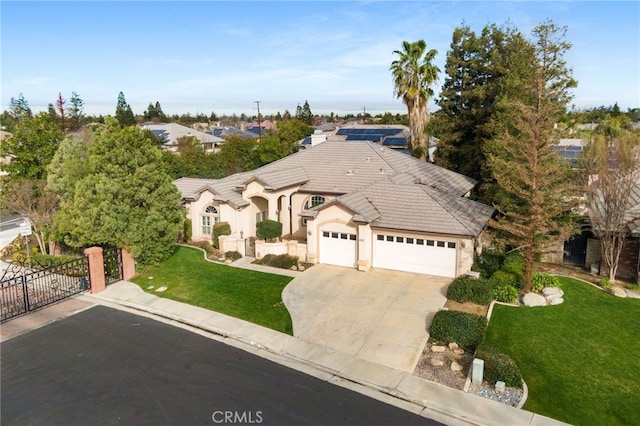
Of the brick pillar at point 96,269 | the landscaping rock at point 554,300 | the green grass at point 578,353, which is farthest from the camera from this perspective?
the brick pillar at point 96,269

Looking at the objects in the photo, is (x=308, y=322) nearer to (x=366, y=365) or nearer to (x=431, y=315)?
(x=366, y=365)

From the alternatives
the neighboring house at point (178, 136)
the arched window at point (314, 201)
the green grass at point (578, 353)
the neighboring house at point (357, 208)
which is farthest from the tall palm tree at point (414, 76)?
the neighboring house at point (178, 136)

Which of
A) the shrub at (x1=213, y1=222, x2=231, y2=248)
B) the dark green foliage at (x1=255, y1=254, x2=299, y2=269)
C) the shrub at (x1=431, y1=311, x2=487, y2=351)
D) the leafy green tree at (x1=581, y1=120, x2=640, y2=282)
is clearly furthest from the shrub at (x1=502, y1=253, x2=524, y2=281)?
the shrub at (x1=213, y1=222, x2=231, y2=248)

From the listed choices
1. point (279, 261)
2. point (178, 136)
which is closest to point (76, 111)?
point (178, 136)

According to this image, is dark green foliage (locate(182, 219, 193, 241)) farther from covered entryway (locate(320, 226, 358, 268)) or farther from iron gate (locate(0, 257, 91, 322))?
covered entryway (locate(320, 226, 358, 268))

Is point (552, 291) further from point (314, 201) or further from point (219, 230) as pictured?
point (219, 230)

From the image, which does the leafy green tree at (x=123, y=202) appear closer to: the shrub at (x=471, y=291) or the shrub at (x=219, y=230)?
the shrub at (x=219, y=230)
